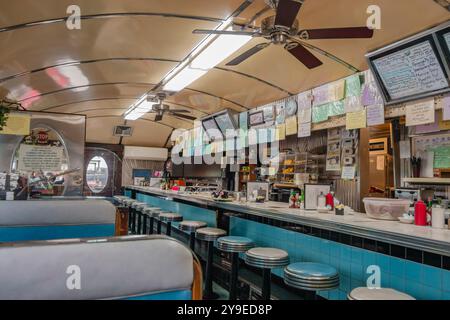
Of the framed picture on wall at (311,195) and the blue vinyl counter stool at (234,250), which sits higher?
the framed picture on wall at (311,195)

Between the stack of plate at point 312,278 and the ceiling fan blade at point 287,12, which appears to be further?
the ceiling fan blade at point 287,12

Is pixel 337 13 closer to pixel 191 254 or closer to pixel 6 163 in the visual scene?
pixel 191 254

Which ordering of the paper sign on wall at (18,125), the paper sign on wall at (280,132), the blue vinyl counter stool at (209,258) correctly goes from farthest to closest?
the paper sign on wall at (280,132) < the paper sign on wall at (18,125) < the blue vinyl counter stool at (209,258)

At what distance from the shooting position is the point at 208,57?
14.1 feet

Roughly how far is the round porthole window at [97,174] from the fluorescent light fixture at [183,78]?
21.6 ft

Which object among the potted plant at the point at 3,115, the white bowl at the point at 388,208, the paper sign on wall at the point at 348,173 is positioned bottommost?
the white bowl at the point at 388,208

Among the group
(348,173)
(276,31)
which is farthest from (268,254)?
(348,173)

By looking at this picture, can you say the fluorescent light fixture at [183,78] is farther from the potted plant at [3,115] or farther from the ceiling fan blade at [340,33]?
the potted plant at [3,115]

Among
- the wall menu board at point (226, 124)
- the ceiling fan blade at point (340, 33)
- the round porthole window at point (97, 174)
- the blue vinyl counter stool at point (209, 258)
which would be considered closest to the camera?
the ceiling fan blade at point (340, 33)

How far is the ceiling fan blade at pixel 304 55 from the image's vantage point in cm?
318

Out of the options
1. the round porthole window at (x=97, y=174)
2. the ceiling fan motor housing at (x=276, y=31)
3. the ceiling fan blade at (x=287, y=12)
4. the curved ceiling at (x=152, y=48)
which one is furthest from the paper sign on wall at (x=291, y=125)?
the round porthole window at (x=97, y=174)

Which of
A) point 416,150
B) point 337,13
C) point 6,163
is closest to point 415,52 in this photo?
point 337,13

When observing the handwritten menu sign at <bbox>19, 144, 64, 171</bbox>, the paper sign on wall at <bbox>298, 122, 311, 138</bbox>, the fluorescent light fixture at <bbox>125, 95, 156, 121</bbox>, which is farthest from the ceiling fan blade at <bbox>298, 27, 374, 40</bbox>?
the fluorescent light fixture at <bbox>125, 95, 156, 121</bbox>

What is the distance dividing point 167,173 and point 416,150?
23.9 feet
